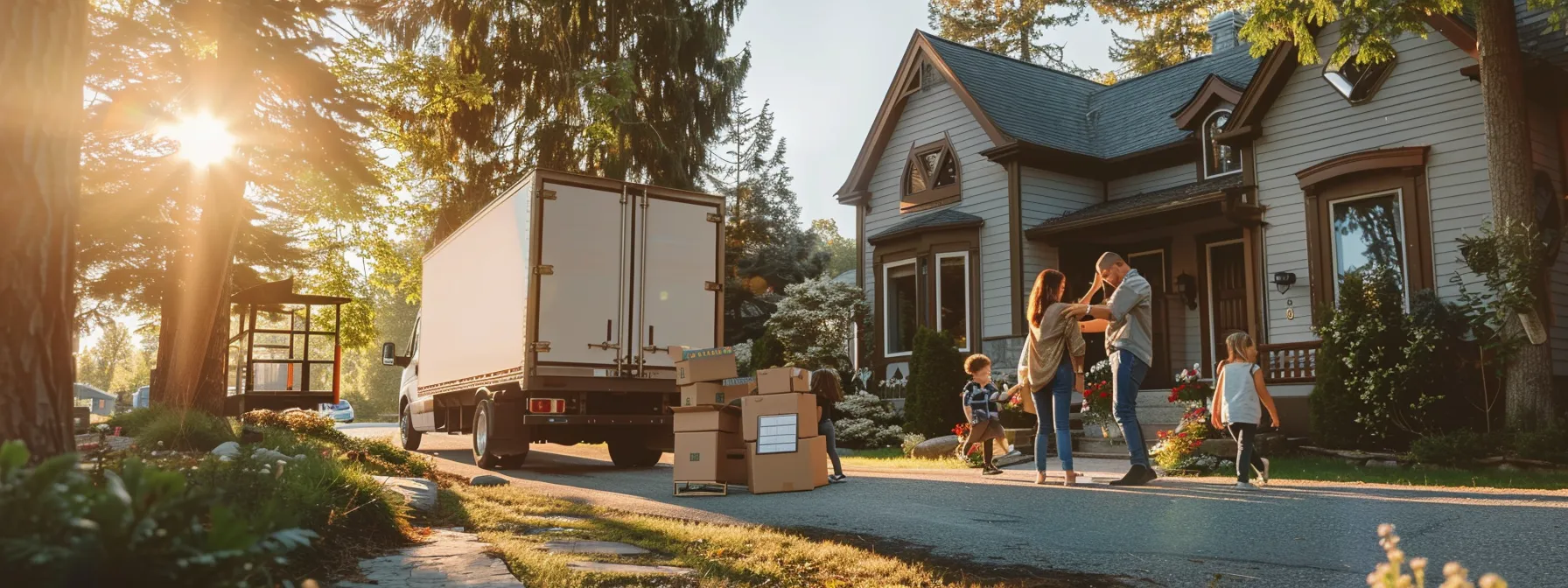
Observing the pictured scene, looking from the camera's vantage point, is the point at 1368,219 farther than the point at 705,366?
Yes

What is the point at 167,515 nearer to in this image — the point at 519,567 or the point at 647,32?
the point at 519,567

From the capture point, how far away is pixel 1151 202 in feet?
63.8

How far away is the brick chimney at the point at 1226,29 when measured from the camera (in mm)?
23672

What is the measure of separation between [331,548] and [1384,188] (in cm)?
1518


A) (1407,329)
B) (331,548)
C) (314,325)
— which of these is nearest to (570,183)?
(331,548)

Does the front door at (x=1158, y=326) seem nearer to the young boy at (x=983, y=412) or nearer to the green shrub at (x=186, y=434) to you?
the young boy at (x=983, y=412)

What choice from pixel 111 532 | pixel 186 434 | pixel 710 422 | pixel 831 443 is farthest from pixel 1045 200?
pixel 111 532

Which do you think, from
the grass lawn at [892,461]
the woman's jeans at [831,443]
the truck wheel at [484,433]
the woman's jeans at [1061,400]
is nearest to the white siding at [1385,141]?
the grass lawn at [892,461]

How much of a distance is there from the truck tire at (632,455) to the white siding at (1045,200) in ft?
29.7

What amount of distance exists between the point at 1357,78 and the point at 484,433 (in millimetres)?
13468

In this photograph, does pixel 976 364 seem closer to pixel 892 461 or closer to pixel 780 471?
pixel 780 471

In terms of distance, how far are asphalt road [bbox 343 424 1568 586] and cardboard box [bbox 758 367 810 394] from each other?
0.92m

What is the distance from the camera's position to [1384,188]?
15.6m

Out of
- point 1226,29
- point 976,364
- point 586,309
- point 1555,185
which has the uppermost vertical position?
point 1226,29
